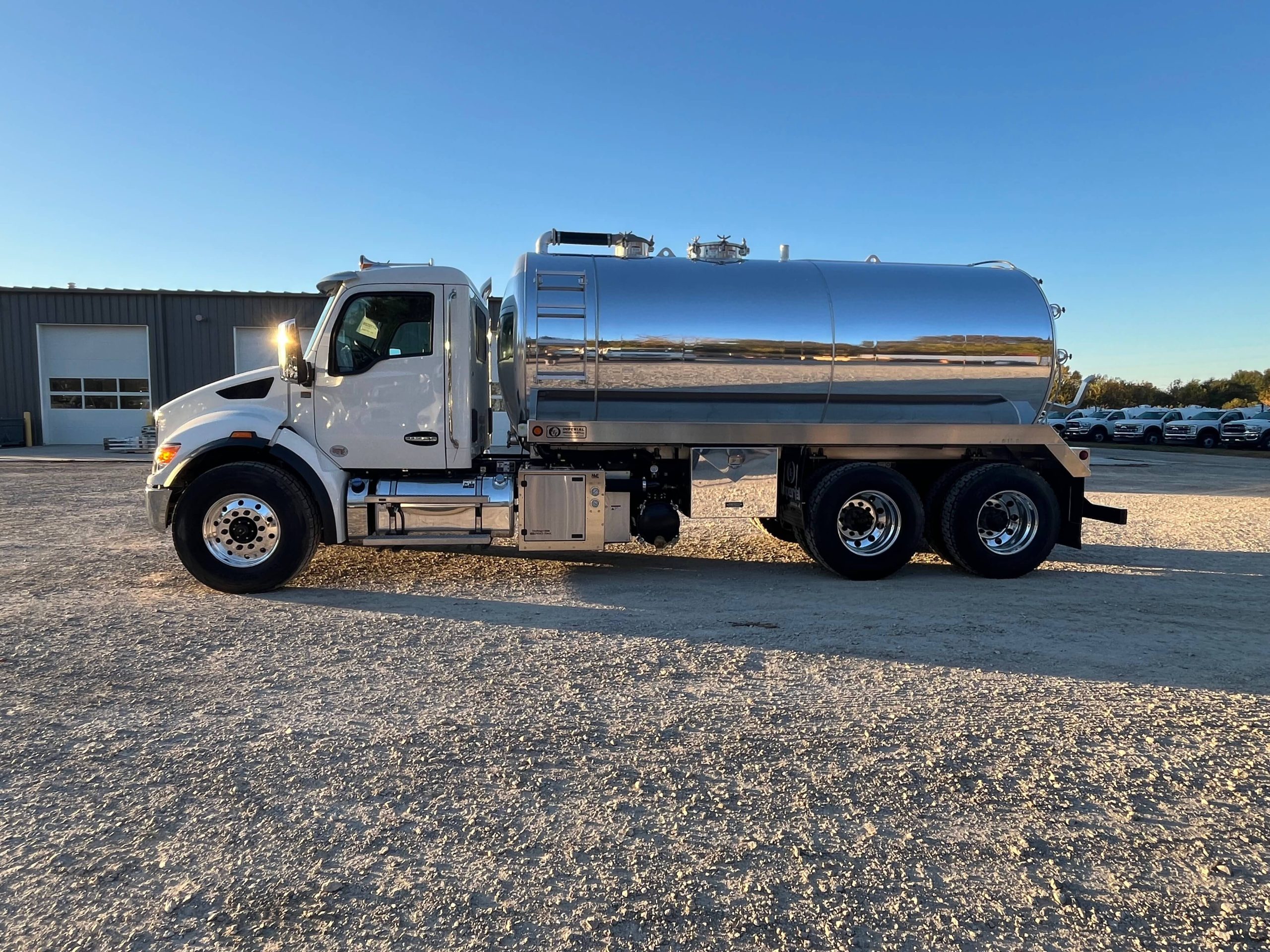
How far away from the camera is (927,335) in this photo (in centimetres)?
735

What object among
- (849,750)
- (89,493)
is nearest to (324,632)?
(849,750)

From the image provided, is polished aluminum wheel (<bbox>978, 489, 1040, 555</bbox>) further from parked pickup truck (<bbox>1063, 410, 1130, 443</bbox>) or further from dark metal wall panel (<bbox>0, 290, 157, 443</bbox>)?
parked pickup truck (<bbox>1063, 410, 1130, 443</bbox>)

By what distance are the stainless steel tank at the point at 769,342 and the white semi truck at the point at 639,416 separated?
0.02m

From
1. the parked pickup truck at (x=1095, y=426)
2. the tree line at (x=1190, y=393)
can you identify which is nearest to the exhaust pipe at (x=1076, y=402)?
the parked pickup truck at (x=1095, y=426)

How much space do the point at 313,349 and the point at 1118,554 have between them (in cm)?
927

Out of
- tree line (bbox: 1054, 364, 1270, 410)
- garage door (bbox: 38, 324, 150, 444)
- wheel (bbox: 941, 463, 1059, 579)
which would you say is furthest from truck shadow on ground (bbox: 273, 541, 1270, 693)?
tree line (bbox: 1054, 364, 1270, 410)

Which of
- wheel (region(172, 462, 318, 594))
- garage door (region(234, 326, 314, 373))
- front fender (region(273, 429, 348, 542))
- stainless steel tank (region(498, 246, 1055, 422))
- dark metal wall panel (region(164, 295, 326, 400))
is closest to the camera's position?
wheel (region(172, 462, 318, 594))

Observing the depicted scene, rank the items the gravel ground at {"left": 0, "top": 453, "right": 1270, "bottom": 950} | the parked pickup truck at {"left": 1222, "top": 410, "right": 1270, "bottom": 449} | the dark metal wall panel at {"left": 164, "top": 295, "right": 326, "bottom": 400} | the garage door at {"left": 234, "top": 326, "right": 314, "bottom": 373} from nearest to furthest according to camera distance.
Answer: the gravel ground at {"left": 0, "top": 453, "right": 1270, "bottom": 950}
the dark metal wall panel at {"left": 164, "top": 295, "right": 326, "bottom": 400}
the garage door at {"left": 234, "top": 326, "right": 314, "bottom": 373}
the parked pickup truck at {"left": 1222, "top": 410, "right": 1270, "bottom": 449}

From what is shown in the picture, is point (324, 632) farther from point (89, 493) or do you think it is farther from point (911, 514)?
point (89, 493)

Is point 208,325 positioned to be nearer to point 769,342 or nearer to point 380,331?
point 380,331

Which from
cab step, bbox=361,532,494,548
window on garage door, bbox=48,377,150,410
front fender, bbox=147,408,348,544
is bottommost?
cab step, bbox=361,532,494,548

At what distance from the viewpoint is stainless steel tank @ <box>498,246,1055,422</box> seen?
7.19 meters

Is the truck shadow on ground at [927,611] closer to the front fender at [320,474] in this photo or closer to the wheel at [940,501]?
the wheel at [940,501]

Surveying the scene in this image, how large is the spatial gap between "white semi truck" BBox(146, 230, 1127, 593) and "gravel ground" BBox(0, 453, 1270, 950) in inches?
31.0
